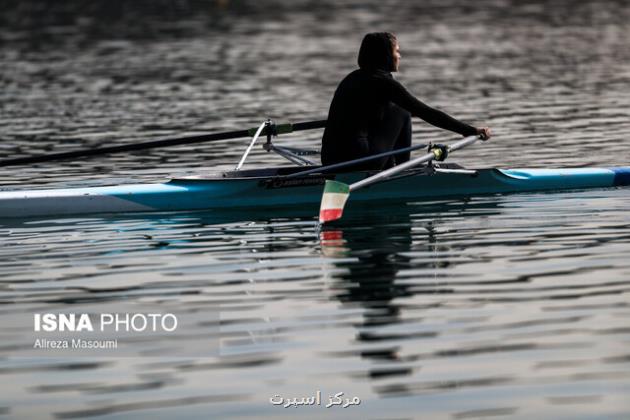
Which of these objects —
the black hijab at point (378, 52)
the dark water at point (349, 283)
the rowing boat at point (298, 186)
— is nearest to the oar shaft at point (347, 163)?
the rowing boat at point (298, 186)

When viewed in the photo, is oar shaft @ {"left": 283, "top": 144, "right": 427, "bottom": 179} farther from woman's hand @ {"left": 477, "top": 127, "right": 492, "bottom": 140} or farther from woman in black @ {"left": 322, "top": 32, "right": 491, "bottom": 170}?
woman's hand @ {"left": 477, "top": 127, "right": 492, "bottom": 140}

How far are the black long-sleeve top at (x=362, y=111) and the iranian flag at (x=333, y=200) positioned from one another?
99 cm

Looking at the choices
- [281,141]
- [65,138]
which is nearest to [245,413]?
[281,141]

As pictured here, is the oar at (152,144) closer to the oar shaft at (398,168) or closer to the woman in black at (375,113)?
the woman in black at (375,113)

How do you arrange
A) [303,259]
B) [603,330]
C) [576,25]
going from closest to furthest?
[603,330] → [303,259] → [576,25]

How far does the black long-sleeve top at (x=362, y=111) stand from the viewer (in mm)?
14930

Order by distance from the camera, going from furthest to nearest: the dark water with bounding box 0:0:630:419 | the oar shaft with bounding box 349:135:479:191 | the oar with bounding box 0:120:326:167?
the oar with bounding box 0:120:326:167 < the oar shaft with bounding box 349:135:479:191 < the dark water with bounding box 0:0:630:419

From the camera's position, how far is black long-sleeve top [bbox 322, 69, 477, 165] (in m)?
14.9

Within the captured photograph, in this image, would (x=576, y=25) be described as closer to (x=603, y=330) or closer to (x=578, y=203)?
(x=578, y=203)

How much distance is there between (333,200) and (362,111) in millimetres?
1393

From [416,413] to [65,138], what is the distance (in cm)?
1676

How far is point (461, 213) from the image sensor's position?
15.1 metres

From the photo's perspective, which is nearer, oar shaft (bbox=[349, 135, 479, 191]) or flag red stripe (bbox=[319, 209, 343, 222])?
flag red stripe (bbox=[319, 209, 343, 222])

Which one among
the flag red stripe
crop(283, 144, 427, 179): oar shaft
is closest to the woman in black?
crop(283, 144, 427, 179): oar shaft
